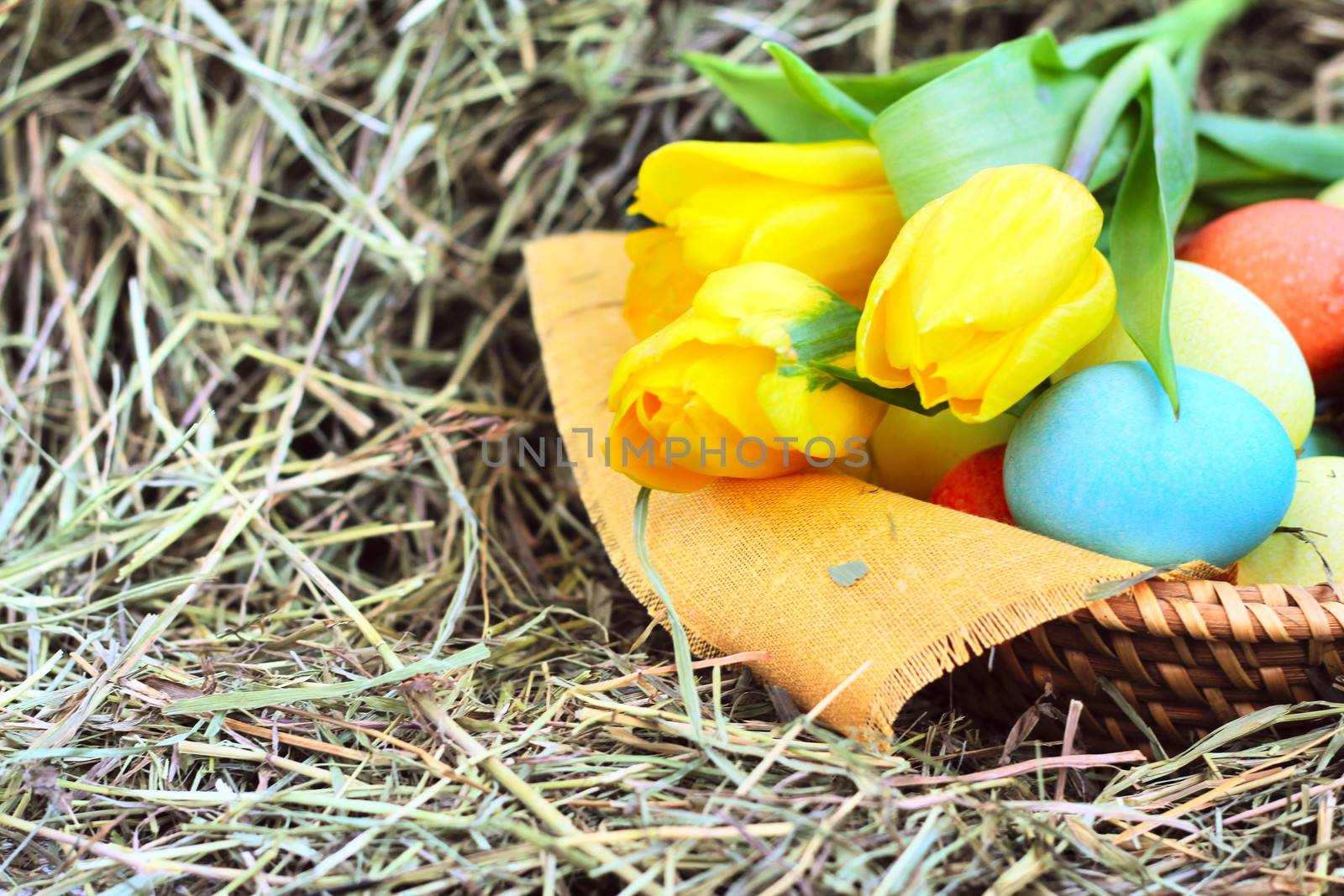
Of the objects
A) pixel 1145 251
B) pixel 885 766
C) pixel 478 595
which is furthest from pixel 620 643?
pixel 1145 251

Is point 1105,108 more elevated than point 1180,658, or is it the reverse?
point 1105,108

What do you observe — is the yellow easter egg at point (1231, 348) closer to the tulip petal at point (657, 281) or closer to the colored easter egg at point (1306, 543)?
the colored easter egg at point (1306, 543)

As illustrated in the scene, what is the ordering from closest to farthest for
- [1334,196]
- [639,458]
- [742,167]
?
[639,458], [742,167], [1334,196]

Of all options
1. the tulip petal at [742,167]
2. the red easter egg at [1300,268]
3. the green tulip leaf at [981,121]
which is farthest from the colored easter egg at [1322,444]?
the tulip petal at [742,167]

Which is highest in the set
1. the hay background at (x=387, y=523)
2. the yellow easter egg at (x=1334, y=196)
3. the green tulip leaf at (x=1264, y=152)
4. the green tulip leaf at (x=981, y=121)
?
the green tulip leaf at (x=981, y=121)

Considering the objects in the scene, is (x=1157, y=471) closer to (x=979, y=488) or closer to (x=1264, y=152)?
(x=979, y=488)

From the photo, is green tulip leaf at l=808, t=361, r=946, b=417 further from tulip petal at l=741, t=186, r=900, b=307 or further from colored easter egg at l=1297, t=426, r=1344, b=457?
colored easter egg at l=1297, t=426, r=1344, b=457

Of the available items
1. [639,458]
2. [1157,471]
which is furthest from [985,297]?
[639,458]
